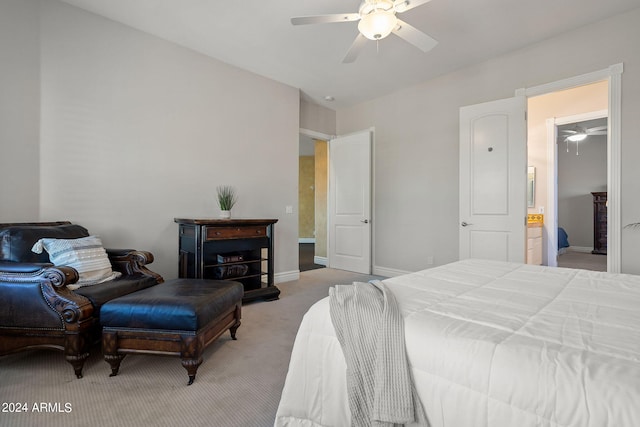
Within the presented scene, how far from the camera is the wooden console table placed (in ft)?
9.88

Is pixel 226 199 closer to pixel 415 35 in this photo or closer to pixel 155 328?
pixel 155 328

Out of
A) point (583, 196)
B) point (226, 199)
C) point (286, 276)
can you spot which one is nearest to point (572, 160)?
point (583, 196)

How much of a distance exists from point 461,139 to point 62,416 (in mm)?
4198

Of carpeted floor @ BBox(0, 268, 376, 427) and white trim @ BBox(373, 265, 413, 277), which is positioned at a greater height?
white trim @ BBox(373, 265, 413, 277)

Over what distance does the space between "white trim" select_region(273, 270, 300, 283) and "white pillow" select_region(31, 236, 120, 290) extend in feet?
7.25

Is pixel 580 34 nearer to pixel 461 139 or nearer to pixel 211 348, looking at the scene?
pixel 461 139

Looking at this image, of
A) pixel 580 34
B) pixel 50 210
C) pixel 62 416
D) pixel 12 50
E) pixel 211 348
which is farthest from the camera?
pixel 580 34

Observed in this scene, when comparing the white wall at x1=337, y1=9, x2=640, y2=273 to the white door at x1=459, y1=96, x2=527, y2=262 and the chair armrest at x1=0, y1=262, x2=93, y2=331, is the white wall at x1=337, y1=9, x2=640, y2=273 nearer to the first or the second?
the white door at x1=459, y1=96, x2=527, y2=262

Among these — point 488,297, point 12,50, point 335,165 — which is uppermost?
point 12,50

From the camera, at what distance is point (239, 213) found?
3930 mm

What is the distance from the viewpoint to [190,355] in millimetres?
1794

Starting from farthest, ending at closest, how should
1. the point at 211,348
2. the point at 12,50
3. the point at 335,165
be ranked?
the point at 335,165 → the point at 12,50 → the point at 211,348

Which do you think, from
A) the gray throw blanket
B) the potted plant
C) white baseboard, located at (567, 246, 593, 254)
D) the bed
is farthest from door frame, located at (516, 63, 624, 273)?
white baseboard, located at (567, 246, 593, 254)

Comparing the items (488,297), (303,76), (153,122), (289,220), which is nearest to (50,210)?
(153,122)
